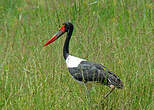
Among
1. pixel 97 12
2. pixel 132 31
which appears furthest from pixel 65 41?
pixel 132 31

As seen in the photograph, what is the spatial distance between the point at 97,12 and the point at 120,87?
1.57m

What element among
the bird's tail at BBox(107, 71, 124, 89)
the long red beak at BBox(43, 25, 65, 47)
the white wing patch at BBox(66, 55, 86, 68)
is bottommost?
the bird's tail at BBox(107, 71, 124, 89)

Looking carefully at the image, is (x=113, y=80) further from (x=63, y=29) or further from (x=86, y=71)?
(x=63, y=29)

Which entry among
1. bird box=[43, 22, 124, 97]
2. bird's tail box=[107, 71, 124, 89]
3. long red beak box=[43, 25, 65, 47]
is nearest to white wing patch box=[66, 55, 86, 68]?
bird box=[43, 22, 124, 97]

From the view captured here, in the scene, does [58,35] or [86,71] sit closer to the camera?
[86,71]

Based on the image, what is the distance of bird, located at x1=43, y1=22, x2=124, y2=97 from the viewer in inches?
150

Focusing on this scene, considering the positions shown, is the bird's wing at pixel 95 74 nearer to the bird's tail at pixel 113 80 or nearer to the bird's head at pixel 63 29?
the bird's tail at pixel 113 80

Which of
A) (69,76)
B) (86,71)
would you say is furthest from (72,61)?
(86,71)

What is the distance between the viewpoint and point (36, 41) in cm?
490

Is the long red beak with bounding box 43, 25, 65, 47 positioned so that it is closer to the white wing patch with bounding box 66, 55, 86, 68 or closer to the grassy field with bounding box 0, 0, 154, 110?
the grassy field with bounding box 0, 0, 154, 110

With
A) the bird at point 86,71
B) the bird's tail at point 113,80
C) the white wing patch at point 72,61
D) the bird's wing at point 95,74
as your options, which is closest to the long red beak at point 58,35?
the bird at point 86,71

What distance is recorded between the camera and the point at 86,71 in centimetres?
410

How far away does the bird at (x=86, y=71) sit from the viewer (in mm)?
3821

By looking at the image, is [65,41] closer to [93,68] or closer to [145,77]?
[93,68]
